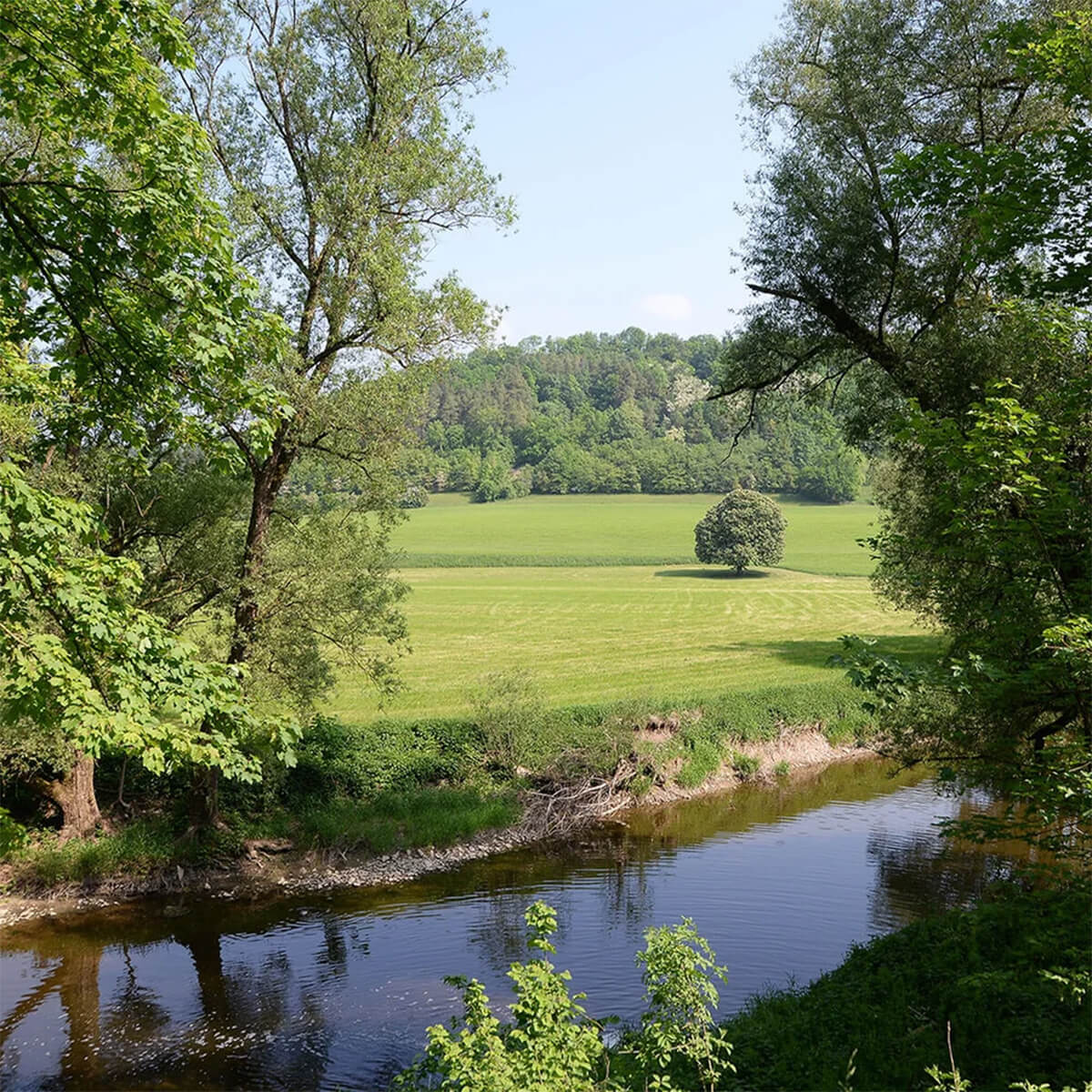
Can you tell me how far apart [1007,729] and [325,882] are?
13642 millimetres

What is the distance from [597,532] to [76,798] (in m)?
81.1

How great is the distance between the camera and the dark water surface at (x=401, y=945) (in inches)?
531

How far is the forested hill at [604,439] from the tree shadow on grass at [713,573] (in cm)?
2802

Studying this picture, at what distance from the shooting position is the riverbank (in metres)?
18.8

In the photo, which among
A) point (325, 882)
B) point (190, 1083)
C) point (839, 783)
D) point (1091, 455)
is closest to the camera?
point (1091, 455)

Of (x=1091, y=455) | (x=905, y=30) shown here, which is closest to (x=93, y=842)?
(x=1091, y=455)

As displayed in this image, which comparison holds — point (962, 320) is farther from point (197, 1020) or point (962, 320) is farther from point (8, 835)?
point (197, 1020)

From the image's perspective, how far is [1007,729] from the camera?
44.8 ft

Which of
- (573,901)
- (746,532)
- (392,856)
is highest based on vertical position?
(746,532)

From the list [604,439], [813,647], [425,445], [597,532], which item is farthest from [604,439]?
[425,445]

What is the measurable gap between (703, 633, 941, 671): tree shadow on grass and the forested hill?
58.2 m

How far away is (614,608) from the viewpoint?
58.9m

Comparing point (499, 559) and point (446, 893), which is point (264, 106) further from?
point (499, 559)

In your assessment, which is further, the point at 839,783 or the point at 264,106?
the point at 839,783
